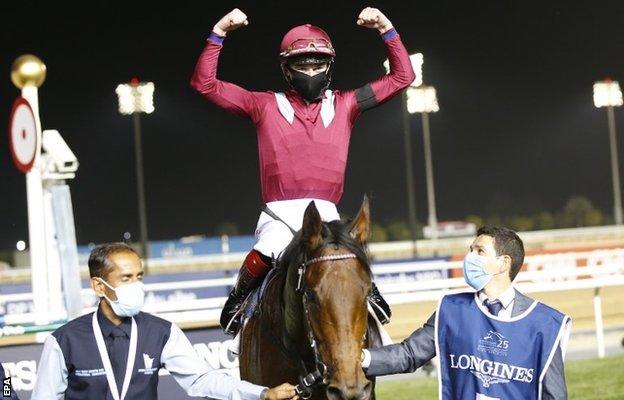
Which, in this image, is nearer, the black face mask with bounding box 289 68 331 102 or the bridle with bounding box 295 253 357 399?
the bridle with bounding box 295 253 357 399

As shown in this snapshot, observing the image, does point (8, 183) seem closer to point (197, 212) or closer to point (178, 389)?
point (197, 212)

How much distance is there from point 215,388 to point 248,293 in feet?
4.11

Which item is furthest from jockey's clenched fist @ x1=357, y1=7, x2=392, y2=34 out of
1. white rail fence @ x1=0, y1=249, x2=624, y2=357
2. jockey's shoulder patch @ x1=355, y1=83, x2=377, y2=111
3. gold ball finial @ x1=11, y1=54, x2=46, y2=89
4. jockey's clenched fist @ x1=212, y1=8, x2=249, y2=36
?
gold ball finial @ x1=11, y1=54, x2=46, y2=89

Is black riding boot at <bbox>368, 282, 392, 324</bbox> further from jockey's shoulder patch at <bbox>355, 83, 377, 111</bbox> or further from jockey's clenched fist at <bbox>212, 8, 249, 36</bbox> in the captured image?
jockey's clenched fist at <bbox>212, 8, 249, 36</bbox>

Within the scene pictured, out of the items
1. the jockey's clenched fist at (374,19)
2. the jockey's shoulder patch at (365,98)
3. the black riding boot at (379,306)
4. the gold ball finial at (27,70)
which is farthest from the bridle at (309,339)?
the gold ball finial at (27,70)

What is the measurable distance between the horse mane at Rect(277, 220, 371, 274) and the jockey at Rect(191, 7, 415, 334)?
65cm

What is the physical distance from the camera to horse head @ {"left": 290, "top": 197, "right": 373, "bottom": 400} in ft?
11.7

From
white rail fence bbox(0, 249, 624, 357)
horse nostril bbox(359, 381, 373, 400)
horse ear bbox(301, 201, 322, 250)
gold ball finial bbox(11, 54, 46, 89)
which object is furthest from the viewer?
white rail fence bbox(0, 249, 624, 357)

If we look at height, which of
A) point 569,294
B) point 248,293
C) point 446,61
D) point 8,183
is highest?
point 446,61

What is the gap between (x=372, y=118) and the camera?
163 feet

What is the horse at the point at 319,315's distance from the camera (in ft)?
11.8

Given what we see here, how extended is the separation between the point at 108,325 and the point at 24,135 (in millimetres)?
4990

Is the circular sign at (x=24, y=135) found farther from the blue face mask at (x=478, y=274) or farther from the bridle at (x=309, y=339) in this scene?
the blue face mask at (x=478, y=274)

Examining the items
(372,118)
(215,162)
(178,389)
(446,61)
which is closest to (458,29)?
(446,61)
